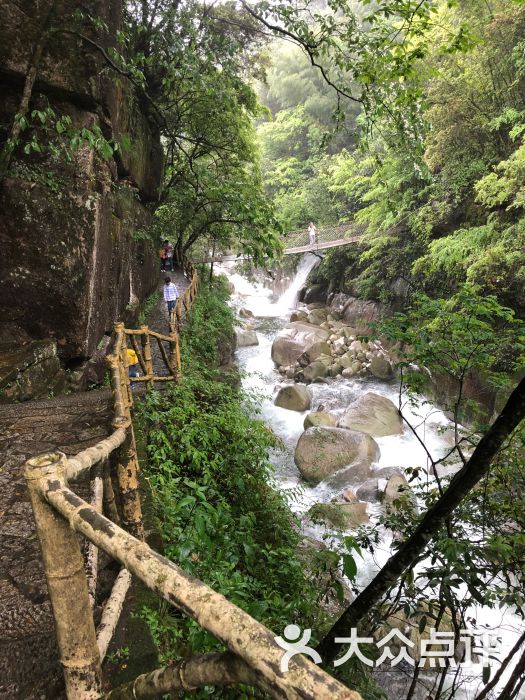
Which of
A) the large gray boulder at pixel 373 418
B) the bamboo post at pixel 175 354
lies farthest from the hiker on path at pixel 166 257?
the bamboo post at pixel 175 354

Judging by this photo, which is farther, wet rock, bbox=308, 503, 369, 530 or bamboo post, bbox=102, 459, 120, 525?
wet rock, bbox=308, 503, 369, 530

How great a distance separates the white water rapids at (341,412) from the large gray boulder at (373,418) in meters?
A: 0.24

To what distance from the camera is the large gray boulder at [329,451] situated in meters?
8.52

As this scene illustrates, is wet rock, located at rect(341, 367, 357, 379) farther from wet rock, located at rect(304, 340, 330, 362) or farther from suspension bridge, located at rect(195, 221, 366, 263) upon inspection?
suspension bridge, located at rect(195, 221, 366, 263)

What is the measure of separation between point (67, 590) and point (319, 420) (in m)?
9.39

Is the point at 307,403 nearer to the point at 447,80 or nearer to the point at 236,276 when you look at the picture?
the point at 447,80

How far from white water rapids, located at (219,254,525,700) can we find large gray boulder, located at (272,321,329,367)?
1.82 ft

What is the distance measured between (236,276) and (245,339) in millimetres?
13749

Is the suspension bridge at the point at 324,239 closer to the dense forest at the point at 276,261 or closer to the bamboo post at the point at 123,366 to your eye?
the dense forest at the point at 276,261

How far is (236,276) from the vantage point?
97.9ft

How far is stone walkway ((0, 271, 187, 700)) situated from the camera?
1.60 metres

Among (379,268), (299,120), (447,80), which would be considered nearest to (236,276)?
(299,120)

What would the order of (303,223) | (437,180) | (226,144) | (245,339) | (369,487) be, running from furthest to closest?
(303,223), (245,339), (437,180), (226,144), (369,487)

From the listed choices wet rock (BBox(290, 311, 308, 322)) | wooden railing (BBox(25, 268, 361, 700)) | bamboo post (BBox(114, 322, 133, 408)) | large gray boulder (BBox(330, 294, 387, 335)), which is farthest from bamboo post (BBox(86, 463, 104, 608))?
wet rock (BBox(290, 311, 308, 322))
